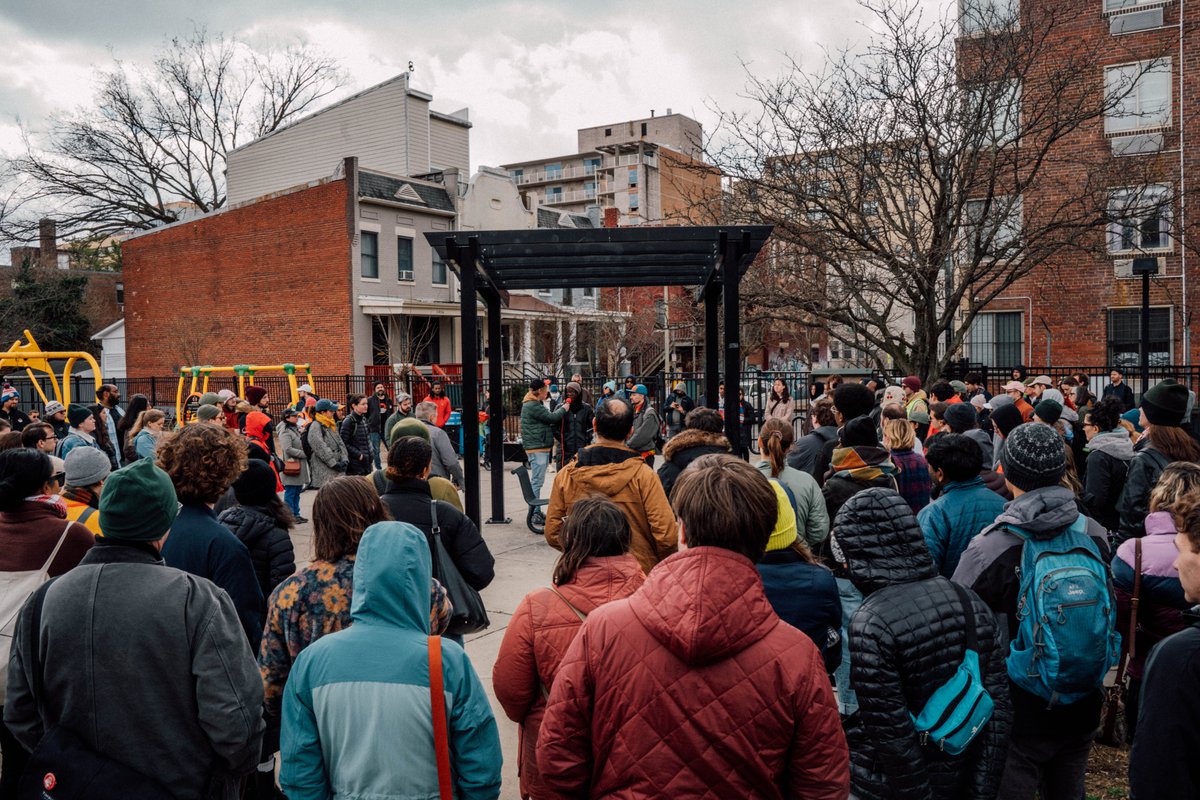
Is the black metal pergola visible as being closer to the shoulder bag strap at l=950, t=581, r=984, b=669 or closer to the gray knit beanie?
the gray knit beanie

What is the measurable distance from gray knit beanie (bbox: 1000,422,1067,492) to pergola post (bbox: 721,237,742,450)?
4491 millimetres

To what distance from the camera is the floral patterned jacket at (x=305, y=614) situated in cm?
319

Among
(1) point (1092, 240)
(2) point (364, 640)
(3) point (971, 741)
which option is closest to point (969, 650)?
(3) point (971, 741)

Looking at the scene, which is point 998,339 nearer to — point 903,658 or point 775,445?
point 775,445

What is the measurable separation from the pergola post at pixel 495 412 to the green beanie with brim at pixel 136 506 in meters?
7.69

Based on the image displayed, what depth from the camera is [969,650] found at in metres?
2.82

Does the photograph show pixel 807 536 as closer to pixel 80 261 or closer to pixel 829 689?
pixel 829 689

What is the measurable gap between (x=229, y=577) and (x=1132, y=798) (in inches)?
135

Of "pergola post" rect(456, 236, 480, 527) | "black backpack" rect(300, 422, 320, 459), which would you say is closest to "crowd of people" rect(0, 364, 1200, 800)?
"pergola post" rect(456, 236, 480, 527)

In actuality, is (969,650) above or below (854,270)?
below

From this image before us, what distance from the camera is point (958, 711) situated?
9.06ft

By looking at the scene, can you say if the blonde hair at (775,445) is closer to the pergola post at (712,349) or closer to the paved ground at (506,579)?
the paved ground at (506,579)

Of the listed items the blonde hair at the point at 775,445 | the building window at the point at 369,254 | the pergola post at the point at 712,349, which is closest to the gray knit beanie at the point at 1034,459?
the blonde hair at the point at 775,445

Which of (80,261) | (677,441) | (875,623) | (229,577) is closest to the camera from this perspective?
(875,623)
